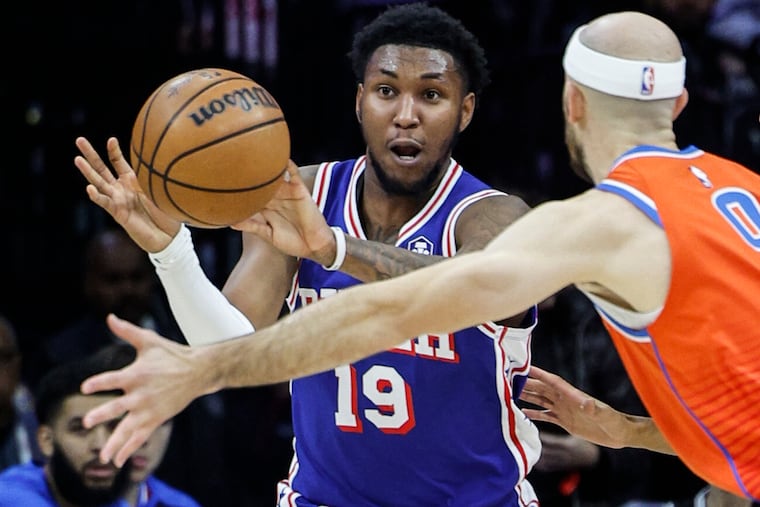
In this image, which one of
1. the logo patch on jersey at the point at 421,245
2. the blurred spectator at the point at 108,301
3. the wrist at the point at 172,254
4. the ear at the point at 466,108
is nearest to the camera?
the logo patch on jersey at the point at 421,245

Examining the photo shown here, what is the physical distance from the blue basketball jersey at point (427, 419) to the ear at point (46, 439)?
1.86 m

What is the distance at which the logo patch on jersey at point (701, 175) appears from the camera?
4.20m

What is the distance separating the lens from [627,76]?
4.27 m

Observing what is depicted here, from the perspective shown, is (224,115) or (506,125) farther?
(506,125)

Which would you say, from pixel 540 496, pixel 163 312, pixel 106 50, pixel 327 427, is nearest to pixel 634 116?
pixel 327 427

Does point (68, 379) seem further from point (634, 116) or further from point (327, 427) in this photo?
point (634, 116)

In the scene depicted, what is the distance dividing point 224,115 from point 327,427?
1286mm

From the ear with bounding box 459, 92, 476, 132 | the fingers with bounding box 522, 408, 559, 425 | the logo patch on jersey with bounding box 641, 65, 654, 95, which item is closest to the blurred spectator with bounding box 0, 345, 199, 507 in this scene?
the fingers with bounding box 522, 408, 559, 425

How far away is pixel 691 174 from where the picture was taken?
420cm

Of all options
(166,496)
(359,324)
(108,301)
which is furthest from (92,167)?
(108,301)

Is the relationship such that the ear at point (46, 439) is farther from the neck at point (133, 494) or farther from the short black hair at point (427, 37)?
the short black hair at point (427, 37)

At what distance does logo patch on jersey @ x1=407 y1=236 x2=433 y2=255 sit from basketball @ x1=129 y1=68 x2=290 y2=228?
65 cm

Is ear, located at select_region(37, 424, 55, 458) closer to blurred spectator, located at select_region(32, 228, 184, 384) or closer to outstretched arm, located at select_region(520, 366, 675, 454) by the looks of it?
blurred spectator, located at select_region(32, 228, 184, 384)

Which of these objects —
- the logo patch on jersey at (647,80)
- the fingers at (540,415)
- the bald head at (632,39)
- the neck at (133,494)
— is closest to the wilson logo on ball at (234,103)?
the bald head at (632,39)
